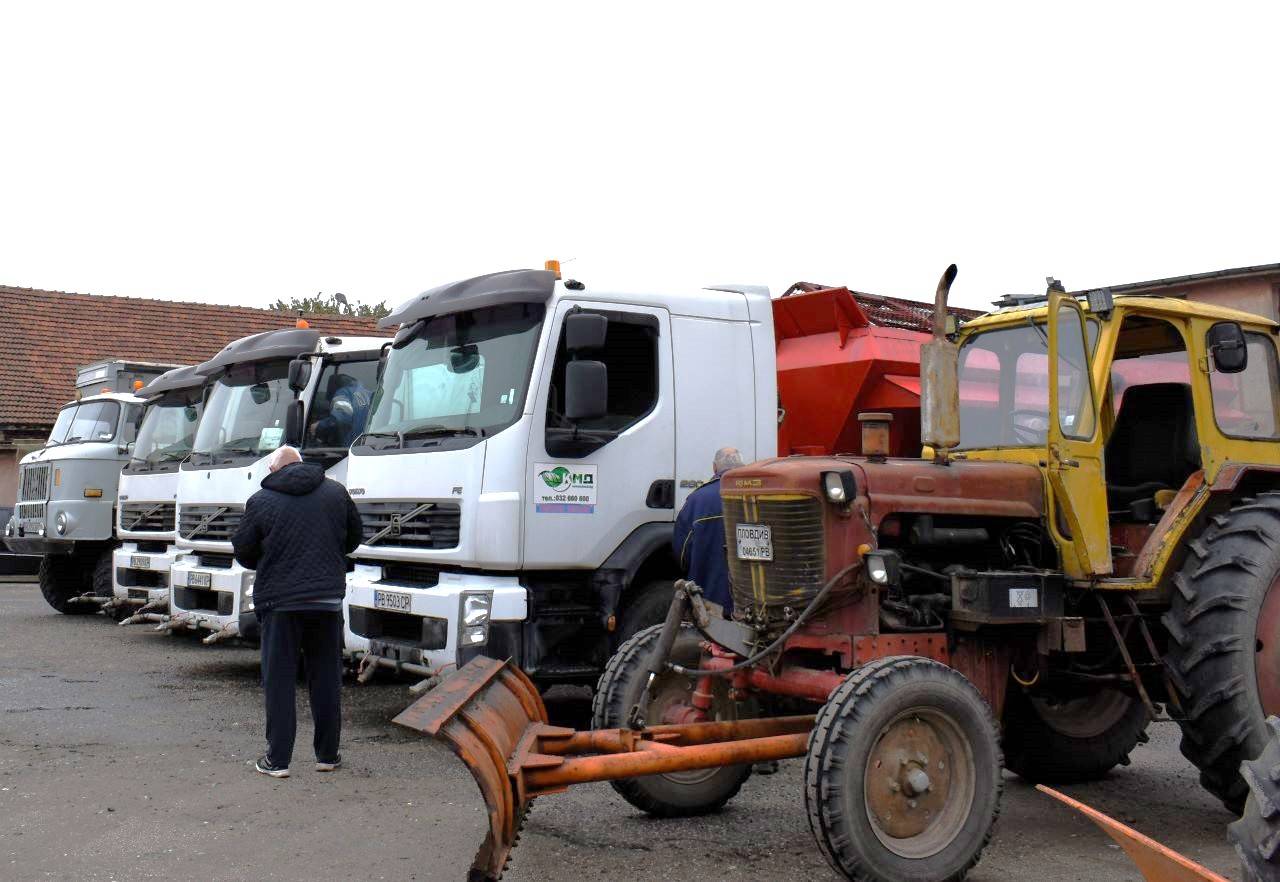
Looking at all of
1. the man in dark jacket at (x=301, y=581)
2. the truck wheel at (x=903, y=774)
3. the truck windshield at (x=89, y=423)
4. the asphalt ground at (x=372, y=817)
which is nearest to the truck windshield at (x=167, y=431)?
the truck windshield at (x=89, y=423)

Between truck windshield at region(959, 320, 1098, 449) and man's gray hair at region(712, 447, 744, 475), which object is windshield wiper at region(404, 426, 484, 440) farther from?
truck windshield at region(959, 320, 1098, 449)

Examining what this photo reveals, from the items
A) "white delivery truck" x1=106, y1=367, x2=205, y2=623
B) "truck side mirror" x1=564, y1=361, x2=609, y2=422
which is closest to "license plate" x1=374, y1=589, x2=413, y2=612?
"truck side mirror" x1=564, y1=361, x2=609, y2=422

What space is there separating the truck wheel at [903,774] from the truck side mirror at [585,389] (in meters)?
2.86

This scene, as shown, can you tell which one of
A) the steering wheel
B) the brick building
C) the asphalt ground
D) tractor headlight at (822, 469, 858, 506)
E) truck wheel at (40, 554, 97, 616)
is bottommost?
the asphalt ground

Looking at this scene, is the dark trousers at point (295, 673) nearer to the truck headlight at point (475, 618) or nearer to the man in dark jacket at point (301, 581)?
the man in dark jacket at point (301, 581)

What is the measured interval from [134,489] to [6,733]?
5.43m

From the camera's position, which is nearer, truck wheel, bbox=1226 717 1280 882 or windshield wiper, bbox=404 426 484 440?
truck wheel, bbox=1226 717 1280 882

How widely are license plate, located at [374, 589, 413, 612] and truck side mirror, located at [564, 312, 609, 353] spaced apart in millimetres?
1880

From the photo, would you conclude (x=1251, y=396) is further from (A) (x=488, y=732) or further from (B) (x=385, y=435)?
(B) (x=385, y=435)

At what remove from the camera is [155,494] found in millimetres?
13180

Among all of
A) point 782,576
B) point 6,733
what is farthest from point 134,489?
point 782,576

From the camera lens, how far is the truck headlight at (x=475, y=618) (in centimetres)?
749

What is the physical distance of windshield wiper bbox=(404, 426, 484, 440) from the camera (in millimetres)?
7918

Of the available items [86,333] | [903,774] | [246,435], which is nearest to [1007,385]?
[903,774]
